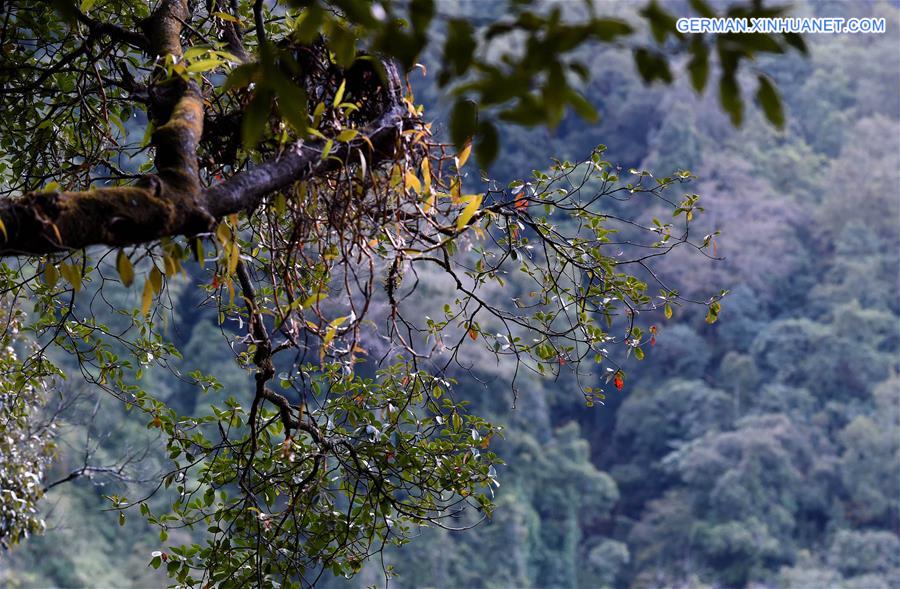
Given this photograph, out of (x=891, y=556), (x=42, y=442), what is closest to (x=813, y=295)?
(x=891, y=556)

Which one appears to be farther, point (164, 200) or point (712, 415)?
point (712, 415)

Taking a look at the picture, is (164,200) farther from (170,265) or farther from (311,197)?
(311,197)

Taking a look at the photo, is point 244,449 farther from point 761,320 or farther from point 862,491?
point 761,320

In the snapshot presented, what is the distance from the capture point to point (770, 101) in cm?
65

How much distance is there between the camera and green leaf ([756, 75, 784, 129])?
637 mm

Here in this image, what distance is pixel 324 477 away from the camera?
1729 mm

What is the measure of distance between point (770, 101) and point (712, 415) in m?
15.3

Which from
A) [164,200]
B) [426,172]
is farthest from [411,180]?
[164,200]

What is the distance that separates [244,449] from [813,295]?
638 inches

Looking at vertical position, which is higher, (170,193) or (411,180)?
(411,180)

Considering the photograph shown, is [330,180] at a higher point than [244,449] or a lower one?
higher

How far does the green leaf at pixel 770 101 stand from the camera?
637 mm

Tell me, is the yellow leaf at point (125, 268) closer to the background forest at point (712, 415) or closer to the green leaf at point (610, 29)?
the green leaf at point (610, 29)

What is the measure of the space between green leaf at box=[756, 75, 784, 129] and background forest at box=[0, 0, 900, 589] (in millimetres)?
10393
